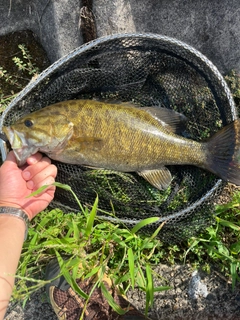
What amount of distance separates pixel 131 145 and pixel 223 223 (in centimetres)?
109

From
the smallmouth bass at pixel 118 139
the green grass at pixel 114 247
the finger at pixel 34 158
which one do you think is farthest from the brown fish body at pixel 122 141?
the green grass at pixel 114 247

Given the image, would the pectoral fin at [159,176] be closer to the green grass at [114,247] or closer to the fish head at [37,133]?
the green grass at [114,247]

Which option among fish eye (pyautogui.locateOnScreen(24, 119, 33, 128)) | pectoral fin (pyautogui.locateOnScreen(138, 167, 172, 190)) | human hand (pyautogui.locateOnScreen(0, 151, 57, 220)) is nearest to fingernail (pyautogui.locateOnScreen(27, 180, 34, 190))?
human hand (pyautogui.locateOnScreen(0, 151, 57, 220))

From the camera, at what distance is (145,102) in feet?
10.6

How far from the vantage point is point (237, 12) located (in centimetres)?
322

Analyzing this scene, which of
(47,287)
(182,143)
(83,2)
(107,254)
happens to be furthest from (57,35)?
(47,287)

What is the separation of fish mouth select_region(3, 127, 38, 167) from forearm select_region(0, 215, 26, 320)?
49cm

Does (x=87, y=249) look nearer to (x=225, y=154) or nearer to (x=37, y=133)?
(x=37, y=133)

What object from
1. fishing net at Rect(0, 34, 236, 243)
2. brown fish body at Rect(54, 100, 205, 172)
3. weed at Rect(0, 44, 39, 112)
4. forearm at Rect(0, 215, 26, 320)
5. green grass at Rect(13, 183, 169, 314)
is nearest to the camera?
forearm at Rect(0, 215, 26, 320)

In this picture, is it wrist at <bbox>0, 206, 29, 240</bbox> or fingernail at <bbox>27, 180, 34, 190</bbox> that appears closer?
wrist at <bbox>0, 206, 29, 240</bbox>

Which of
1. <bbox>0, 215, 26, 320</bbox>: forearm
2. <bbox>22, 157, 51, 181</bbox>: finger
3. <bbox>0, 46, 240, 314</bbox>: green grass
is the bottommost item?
<bbox>0, 46, 240, 314</bbox>: green grass

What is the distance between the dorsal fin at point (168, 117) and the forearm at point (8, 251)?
1420mm

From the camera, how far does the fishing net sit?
3.01m

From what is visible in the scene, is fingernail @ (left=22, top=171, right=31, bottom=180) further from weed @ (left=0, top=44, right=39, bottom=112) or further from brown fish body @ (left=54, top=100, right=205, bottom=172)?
weed @ (left=0, top=44, right=39, bottom=112)
